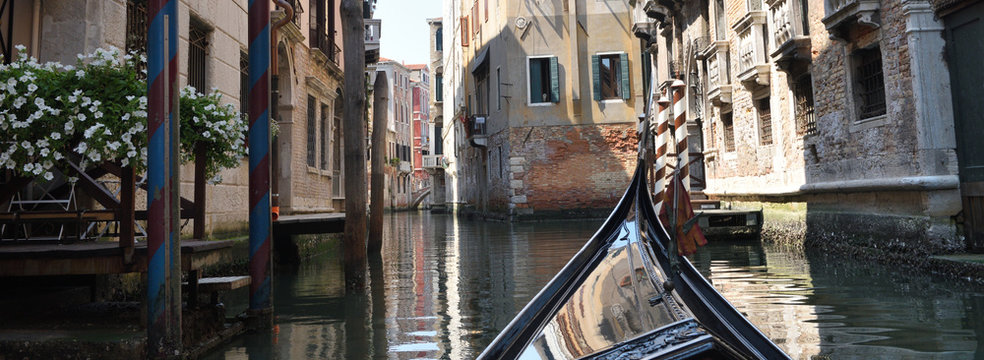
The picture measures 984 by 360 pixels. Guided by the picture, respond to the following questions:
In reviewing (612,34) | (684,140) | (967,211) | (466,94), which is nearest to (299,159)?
(684,140)

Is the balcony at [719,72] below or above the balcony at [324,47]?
below

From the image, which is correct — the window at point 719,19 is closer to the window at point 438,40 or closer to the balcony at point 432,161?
the window at point 438,40

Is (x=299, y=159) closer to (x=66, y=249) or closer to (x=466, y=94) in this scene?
(x=66, y=249)

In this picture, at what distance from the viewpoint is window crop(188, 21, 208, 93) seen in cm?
598

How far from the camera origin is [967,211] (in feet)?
20.0

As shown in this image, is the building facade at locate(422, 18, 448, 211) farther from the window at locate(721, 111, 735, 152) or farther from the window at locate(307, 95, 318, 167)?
the window at locate(721, 111, 735, 152)

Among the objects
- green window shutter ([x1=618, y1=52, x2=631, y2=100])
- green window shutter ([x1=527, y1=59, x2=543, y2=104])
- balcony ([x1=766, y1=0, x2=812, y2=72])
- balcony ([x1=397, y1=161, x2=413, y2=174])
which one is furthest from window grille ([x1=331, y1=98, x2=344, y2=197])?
balcony ([x1=397, y1=161, x2=413, y2=174])

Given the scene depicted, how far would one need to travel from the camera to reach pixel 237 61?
23.1ft

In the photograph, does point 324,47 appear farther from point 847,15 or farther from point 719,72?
point 847,15

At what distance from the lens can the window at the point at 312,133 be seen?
442 inches

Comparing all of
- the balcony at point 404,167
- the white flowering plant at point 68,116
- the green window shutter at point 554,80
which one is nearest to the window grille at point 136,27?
the white flowering plant at point 68,116

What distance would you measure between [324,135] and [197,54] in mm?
6349

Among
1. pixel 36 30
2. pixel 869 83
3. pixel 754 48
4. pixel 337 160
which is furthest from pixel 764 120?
pixel 36 30

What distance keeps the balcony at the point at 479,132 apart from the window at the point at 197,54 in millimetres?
15856
